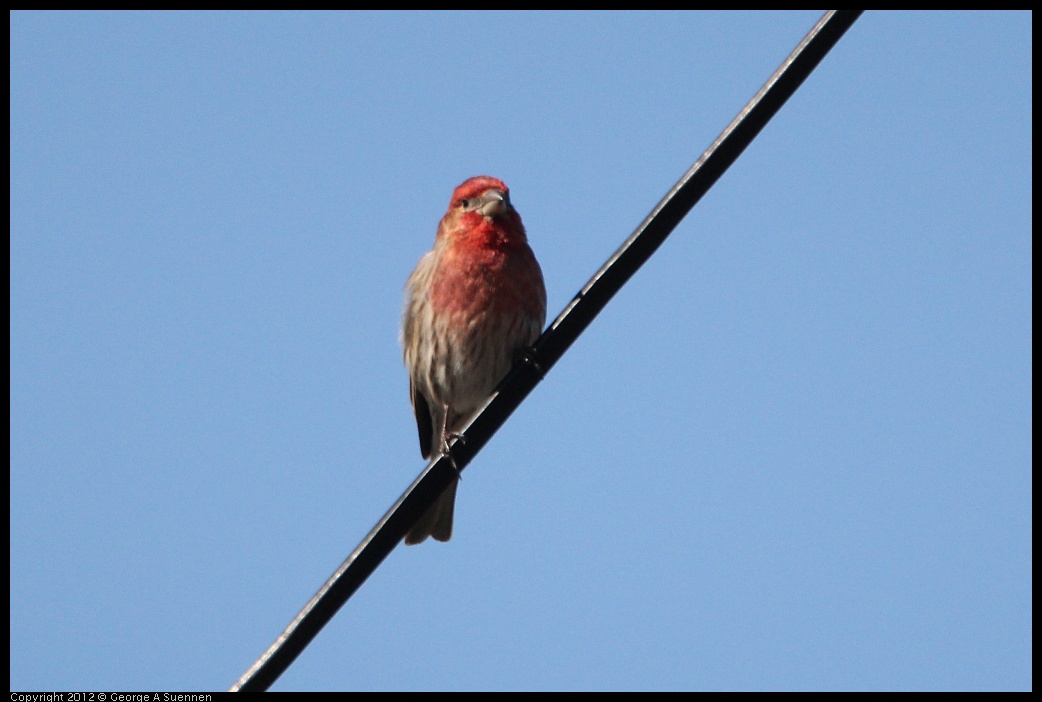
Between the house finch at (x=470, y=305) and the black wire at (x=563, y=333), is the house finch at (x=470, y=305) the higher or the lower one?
the higher one

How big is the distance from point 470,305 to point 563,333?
9.01 ft

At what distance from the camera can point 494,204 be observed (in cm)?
681

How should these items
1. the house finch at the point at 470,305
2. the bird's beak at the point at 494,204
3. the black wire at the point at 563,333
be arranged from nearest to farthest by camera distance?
the black wire at the point at 563,333 → the house finch at the point at 470,305 → the bird's beak at the point at 494,204

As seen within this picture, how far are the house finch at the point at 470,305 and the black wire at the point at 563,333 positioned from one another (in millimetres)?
2434

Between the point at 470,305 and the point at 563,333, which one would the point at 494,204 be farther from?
the point at 563,333

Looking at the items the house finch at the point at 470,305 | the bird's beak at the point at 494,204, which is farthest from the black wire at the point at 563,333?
the bird's beak at the point at 494,204

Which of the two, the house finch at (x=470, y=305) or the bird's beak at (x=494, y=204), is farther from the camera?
the bird's beak at (x=494, y=204)

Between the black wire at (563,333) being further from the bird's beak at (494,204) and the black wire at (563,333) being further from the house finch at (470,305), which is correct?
the bird's beak at (494,204)

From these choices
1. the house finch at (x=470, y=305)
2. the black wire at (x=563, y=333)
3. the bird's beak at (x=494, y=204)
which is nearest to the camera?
the black wire at (x=563, y=333)

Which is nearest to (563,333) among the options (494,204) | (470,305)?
(470,305)

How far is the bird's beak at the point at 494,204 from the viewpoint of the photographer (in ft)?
22.3
